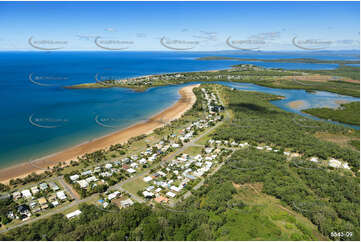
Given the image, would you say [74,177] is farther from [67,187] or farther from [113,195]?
[113,195]

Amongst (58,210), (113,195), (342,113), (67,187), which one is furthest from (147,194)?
(342,113)

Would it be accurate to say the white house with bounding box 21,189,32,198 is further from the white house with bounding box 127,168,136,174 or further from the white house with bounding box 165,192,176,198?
the white house with bounding box 165,192,176,198

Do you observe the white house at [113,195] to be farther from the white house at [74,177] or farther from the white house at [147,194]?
the white house at [74,177]

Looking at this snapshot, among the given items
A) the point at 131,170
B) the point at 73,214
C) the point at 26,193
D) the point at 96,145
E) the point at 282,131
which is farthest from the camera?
the point at 282,131

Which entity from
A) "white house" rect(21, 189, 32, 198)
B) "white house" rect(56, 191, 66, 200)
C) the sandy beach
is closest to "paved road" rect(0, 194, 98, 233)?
"white house" rect(56, 191, 66, 200)

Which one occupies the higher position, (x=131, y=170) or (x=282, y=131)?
(x=282, y=131)

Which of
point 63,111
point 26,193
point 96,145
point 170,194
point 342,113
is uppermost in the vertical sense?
point 63,111

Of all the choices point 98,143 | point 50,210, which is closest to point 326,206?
point 50,210

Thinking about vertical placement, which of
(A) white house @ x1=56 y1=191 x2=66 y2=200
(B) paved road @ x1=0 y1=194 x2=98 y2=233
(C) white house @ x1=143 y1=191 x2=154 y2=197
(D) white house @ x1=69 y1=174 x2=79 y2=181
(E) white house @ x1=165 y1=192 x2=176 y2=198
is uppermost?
(D) white house @ x1=69 y1=174 x2=79 y2=181

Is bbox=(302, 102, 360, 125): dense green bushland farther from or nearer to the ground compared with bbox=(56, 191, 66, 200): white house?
nearer to the ground
